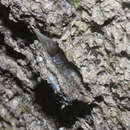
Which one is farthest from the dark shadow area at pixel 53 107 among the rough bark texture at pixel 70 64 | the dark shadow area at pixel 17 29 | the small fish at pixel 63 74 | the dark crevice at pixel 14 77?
the dark shadow area at pixel 17 29

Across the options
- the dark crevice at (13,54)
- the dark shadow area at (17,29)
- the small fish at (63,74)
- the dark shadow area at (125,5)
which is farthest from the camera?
the dark crevice at (13,54)

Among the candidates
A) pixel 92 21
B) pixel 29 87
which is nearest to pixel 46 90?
pixel 29 87

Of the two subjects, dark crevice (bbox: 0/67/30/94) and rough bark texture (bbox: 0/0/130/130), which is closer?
rough bark texture (bbox: 0/0/130/130)

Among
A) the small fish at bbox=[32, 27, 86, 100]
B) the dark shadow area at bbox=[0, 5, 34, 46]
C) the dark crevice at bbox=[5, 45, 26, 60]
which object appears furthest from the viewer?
the dark crevice at bbox=[5, 45, 26, 60]

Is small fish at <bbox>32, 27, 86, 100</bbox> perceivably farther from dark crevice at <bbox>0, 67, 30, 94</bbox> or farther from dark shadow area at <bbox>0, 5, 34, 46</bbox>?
dark crevice at <bbox>0, 67, 30, 94</bbox>

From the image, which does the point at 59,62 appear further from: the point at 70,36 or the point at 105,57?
the point at 105,57

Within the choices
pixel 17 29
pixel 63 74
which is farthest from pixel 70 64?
pixel 17 29

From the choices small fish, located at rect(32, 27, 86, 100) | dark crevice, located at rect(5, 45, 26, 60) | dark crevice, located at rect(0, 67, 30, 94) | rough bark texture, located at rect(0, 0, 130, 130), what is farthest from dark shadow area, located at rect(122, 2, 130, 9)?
dark crevice, located at rect(0, 67, 30, 94)

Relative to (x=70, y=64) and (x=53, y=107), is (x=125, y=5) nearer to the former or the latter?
(x=70, y=64)

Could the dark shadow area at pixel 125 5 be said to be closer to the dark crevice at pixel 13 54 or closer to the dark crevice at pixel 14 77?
the dark crevice at pixel 13 54
